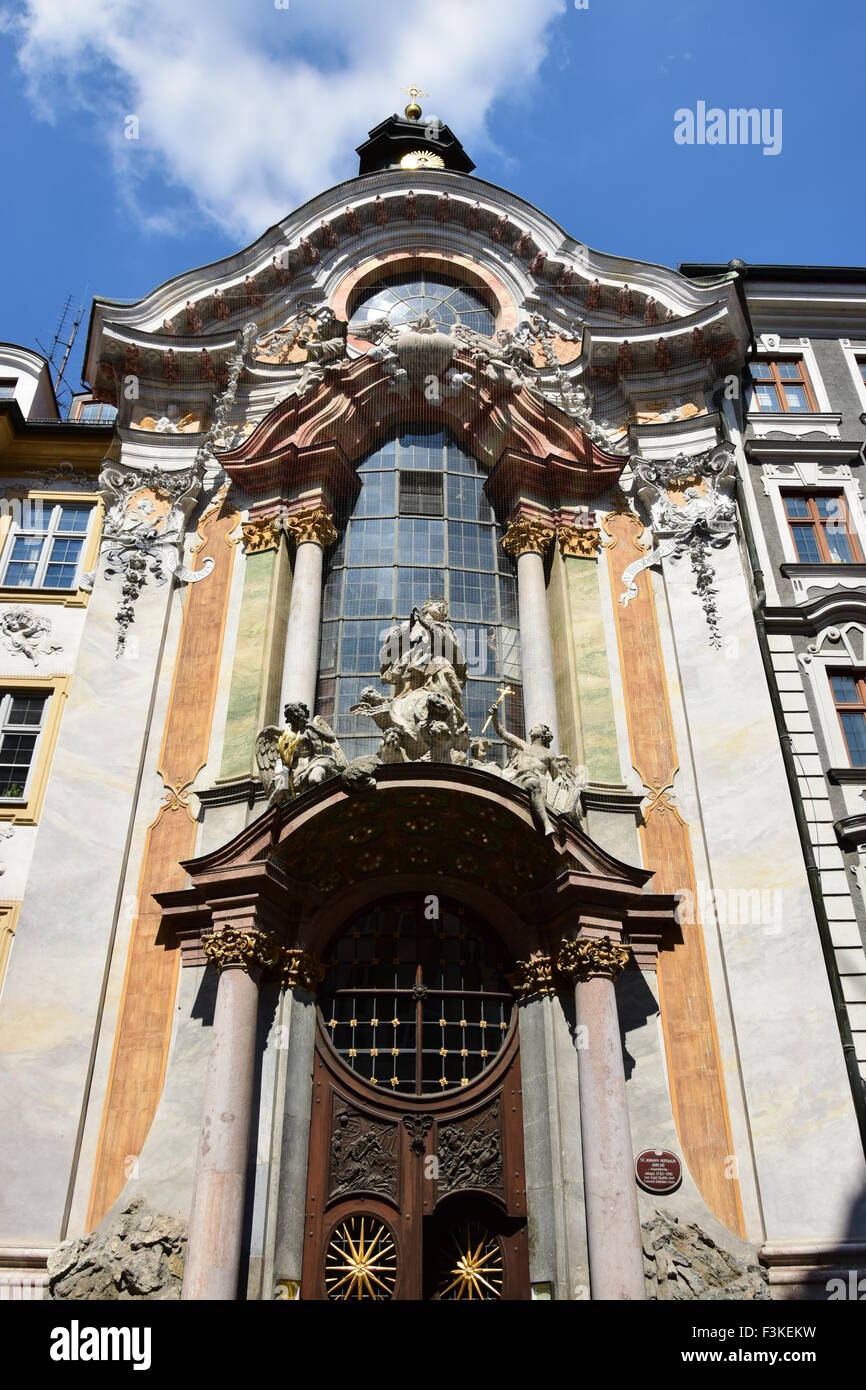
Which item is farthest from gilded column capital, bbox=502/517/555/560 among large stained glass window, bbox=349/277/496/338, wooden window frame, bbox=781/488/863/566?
large stained glass window, bbox=349/277/496/338

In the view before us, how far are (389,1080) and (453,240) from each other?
18.3 metres

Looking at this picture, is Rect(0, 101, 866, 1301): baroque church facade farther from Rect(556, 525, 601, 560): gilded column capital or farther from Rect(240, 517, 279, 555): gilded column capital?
Rect(240, 517, 279, 555): gilded column capital

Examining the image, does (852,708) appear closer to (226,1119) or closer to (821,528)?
(821,528)

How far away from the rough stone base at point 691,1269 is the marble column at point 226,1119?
16.7ft

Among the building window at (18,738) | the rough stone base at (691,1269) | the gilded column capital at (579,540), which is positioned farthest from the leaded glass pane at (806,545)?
the building window at (18,738)

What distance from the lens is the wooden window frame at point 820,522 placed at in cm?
2028

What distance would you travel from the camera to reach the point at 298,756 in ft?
52.6

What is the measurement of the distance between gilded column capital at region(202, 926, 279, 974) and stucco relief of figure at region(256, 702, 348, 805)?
194 centimetres

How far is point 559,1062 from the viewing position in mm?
14797

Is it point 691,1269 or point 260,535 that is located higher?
point 260,535

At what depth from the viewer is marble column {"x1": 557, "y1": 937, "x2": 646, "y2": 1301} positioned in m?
13.0

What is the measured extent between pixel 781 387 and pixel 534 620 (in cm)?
860

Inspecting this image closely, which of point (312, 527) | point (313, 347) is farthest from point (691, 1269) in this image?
point (313, 347)

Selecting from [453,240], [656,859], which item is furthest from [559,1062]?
[453,240]
